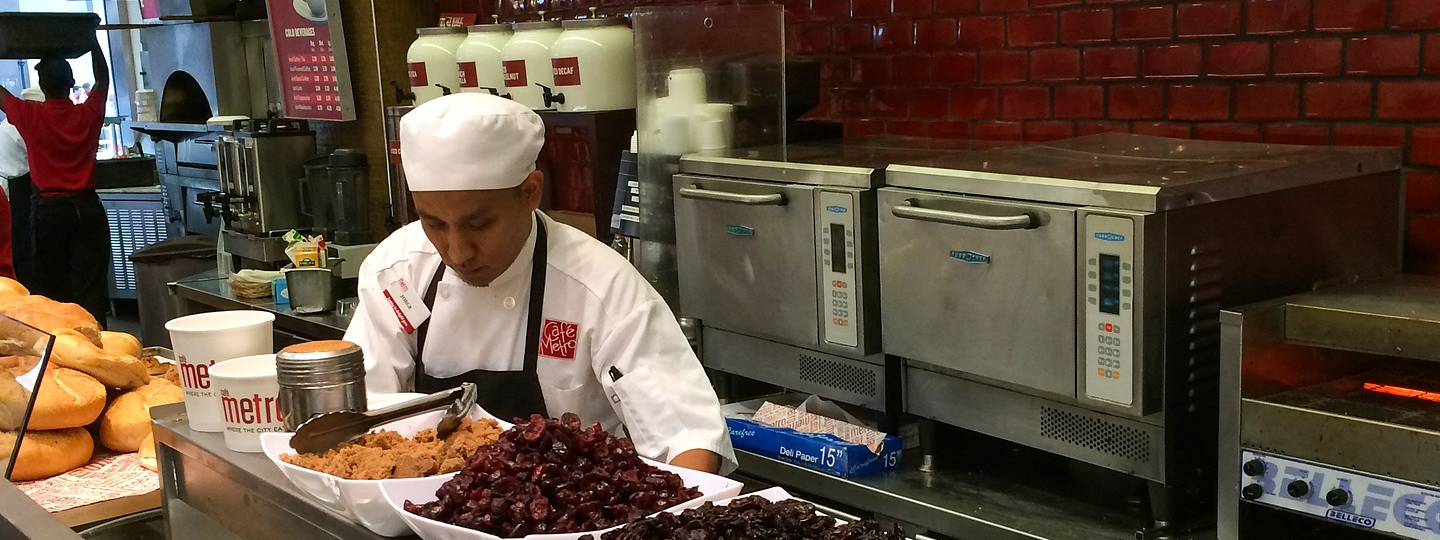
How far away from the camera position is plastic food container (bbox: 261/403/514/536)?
1479mm

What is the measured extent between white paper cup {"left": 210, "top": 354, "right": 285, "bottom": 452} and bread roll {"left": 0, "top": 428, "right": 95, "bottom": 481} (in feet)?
1.78

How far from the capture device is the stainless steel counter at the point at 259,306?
4.37m

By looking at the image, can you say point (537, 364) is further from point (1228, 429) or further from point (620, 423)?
point (1228, 429)

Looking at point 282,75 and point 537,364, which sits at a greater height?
point 282,75

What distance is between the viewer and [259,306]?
4766 mm

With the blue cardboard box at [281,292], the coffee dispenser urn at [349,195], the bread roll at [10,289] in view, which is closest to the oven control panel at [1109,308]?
the bread roll at [10,289]

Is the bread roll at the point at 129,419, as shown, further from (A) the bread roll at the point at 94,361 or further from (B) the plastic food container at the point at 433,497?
(B) the plastic food container at the point at 433,497

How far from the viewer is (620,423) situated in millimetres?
2352

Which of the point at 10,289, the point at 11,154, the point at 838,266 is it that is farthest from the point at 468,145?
the point at 11,154

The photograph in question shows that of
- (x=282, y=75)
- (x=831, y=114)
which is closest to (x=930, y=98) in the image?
(x=831, y=114)

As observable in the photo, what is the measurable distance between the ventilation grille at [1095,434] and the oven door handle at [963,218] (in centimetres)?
40

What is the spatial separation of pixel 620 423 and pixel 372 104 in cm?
386

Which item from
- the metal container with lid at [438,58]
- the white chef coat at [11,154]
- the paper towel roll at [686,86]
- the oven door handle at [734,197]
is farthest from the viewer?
the white chef coat at [11,154]

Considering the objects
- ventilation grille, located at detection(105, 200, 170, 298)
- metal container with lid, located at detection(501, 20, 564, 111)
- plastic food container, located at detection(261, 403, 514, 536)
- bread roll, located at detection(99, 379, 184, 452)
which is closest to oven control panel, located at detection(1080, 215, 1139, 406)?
plastic food container, located at detection(261, 403, 514, 536)
